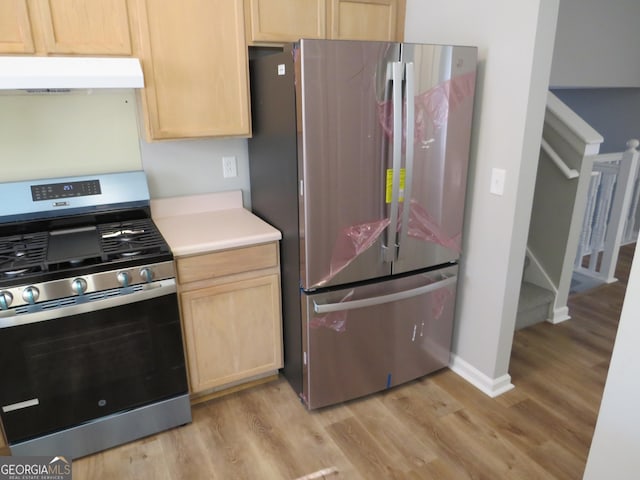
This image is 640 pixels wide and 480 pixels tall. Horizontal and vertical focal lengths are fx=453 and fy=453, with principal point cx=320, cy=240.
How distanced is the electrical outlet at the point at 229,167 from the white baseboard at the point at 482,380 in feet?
5.34

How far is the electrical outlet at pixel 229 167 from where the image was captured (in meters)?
2.54

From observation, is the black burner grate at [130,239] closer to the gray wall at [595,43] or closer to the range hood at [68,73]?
the range hood at [68,73]

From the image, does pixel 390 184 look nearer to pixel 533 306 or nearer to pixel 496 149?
pixel 496 149

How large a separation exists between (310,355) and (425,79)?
133cm

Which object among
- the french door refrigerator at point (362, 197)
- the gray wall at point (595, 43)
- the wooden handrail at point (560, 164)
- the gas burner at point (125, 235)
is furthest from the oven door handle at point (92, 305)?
the gray wall at point (595, 43)

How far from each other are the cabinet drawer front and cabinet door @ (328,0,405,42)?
1153 millimetres

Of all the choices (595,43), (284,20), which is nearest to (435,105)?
(284,20)

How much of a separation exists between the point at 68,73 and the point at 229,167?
3.25 feet

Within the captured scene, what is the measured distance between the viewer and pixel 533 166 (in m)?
2.04

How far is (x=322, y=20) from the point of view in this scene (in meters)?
2.24

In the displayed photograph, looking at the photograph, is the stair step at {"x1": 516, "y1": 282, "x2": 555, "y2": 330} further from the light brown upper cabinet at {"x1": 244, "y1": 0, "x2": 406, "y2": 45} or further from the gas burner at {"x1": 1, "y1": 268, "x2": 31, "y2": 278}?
the gas burner at {"x1": 1, "y1": 268, "x2": 31, "y2": 278}

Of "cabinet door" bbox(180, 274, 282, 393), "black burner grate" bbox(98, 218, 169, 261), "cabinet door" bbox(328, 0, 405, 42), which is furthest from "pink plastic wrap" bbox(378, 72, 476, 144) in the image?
"black burner grate" bbox(98, 218, 169, 261)

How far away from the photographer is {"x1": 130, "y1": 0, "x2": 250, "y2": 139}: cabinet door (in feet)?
6.31

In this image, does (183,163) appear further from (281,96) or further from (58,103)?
(281,96)
